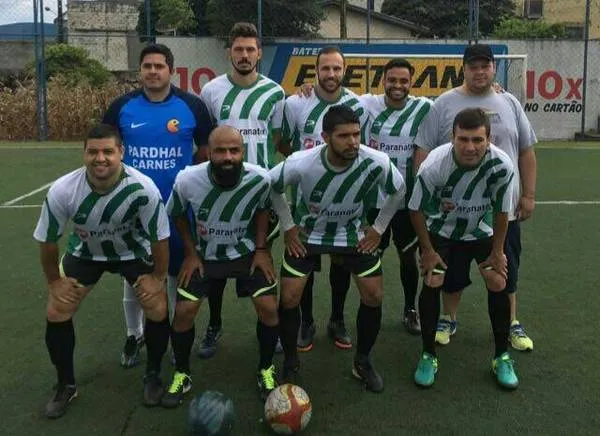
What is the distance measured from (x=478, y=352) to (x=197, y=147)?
219 cm

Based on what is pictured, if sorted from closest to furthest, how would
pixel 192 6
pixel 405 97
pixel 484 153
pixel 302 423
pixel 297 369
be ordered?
pixel 302 423 → pixel 484 153 → pixel 297 369 → pixel 405 97 → pixel 192 6

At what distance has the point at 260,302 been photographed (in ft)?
12.4

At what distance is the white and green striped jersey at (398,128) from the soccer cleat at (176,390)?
5.83 feet

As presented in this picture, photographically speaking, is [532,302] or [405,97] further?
[532,302]

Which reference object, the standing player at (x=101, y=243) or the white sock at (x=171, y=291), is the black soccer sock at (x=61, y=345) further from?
the white sock at (x=171, y=291)

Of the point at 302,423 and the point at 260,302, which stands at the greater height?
the point at 260,302

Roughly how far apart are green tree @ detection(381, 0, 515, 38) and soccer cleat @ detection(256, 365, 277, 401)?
90.4 feet

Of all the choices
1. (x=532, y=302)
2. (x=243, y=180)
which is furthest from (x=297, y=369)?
(x=532, y=302)

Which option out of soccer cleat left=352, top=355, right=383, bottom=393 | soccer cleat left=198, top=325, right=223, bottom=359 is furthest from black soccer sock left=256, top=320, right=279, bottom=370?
soccer cleat left=198, top=325, right=223, bottom=359

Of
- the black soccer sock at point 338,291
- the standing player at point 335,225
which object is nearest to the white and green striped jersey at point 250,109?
the standing player at point 335,225

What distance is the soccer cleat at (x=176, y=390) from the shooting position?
12.2 feet

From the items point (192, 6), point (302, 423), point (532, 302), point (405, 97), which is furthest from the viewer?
point (192, 6)

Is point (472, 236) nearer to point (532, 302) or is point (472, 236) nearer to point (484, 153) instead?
point (484, 153)

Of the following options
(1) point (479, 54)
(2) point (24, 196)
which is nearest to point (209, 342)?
(1) point (479, 54)
